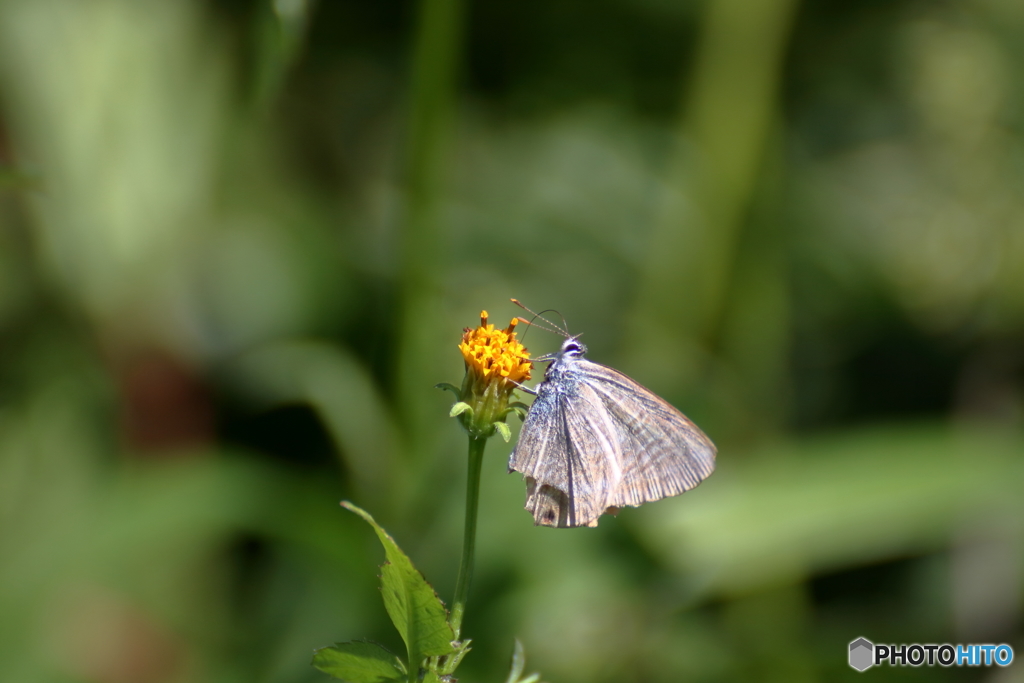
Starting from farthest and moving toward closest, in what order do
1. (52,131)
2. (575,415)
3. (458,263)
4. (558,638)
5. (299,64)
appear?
(299,64)
(458,263)
(52,131)
(558,638)
(575,415)

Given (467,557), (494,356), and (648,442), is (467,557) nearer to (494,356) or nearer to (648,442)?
(494,356)

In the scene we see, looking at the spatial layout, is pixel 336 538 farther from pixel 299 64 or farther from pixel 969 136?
pixel 969 136

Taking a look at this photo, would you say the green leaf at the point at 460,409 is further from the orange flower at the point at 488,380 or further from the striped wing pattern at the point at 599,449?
the striped wing pattern at the point at 599,449

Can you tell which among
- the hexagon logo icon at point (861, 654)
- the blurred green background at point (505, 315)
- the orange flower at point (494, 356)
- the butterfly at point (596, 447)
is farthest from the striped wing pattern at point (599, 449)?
the hexagon logo icon at point (861, 654)

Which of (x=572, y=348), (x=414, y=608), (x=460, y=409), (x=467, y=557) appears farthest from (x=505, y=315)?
(x=414, y=608)

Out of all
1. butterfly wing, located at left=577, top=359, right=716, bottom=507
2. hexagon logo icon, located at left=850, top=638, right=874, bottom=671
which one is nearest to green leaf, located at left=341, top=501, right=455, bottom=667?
butterfly wing, located at left=577, top=359, right=716, bottom=507

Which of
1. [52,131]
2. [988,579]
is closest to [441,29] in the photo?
[52,131]
